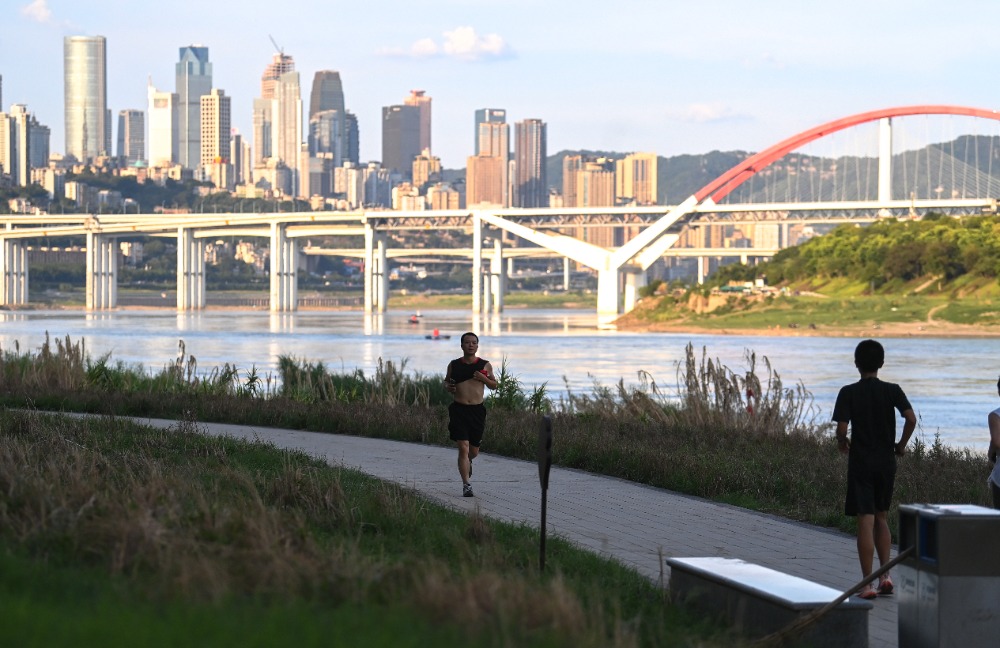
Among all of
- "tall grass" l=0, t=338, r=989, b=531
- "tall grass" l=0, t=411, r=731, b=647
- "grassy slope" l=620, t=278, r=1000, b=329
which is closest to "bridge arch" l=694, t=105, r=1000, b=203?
"grassy slope" l=620, t=278, r=1000, b=329

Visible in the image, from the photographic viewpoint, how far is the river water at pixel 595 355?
37875 mm

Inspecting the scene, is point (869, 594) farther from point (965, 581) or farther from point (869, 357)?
point (965, 581)

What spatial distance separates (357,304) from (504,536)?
589ft

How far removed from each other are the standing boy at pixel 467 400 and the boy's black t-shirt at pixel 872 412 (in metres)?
4.11

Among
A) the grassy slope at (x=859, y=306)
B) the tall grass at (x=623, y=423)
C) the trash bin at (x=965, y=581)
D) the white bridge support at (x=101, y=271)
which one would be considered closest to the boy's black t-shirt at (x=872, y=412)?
the trash bin at (x=965, y=581)

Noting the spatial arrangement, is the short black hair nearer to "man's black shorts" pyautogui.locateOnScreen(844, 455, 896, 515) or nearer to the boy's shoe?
"man's black shorts" pyautogui.locateOnScreen(844, 455, 896, 515)

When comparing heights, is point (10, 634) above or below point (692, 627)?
above

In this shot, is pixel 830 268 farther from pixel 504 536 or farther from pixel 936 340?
pixel 504 536

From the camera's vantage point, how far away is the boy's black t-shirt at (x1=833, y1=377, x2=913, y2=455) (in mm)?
8359

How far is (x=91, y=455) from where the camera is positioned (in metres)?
10.4

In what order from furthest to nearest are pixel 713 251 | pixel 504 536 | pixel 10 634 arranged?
pixel 713 251 → pixel 504 536 → pixel 10 634

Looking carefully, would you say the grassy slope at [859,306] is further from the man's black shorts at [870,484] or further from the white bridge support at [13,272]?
the white bridge support at [13,272]

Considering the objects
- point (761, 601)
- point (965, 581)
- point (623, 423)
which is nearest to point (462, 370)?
point (761, 601)

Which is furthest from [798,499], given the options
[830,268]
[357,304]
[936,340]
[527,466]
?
[357,304]
